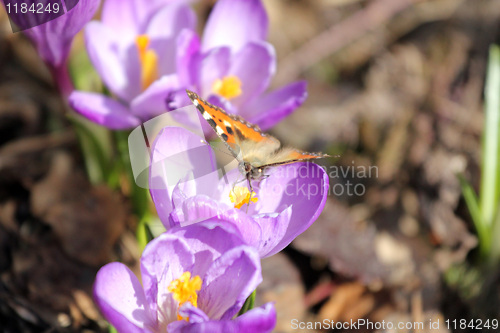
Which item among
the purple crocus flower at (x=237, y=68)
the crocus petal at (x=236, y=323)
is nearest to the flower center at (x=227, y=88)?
the purple crocus flower at (x=237, y=68)

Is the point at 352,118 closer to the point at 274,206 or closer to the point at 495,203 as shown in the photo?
the point at 495,203

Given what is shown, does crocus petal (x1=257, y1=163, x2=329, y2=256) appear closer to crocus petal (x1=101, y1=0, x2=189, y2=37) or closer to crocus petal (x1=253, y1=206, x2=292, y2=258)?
crocus petal (x1=253, y1=206, x2=292, y2=258)

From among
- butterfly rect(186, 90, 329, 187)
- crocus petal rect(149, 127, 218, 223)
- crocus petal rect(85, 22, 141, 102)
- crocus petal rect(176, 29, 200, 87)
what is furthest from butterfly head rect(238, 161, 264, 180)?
crocus petal rect(85, 22, 141, 102)

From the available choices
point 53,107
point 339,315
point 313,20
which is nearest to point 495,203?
point 339,315

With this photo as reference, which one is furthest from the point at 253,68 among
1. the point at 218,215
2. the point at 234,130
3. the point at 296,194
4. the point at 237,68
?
the point at 218,215

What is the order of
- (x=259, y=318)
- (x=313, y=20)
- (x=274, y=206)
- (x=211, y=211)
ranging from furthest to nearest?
(x=313, y=20) < (x=274, y=206) < (x=211, y=211) < (x=259, y=318)

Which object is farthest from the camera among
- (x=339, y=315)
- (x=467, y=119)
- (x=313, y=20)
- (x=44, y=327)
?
(x=313, y=20)

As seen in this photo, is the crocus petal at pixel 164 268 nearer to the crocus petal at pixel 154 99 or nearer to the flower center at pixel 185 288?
the flower center at pixel 185 288
